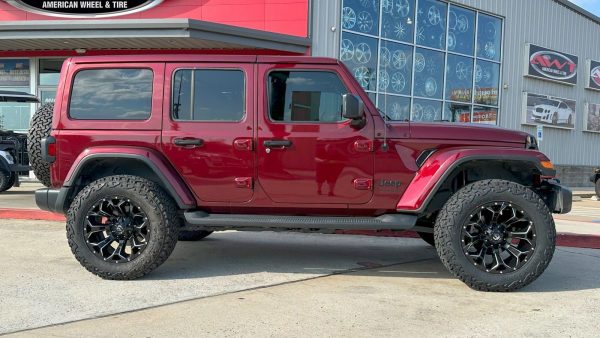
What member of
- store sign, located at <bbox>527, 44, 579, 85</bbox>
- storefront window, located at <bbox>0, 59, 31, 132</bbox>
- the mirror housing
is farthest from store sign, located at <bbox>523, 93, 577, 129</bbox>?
storefront window, located at <bbox>0, 59, 31, 132</bbox>

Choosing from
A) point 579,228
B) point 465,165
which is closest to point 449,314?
point 465,165

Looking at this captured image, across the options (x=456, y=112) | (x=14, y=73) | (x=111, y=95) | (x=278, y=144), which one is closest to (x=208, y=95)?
(x=278, y=144)

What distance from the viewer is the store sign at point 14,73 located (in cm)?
1725

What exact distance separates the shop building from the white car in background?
5 centimetres

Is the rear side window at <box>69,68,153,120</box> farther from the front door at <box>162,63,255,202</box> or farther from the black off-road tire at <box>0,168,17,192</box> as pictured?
the black off-road tire at <box>0,168,17,192</box>

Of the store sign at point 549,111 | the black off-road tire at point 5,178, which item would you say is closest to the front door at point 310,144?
the black off-road tire at point 5,178

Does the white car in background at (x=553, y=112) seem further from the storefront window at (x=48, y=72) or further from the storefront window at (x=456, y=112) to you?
the storefront window at (x=48, y=72)

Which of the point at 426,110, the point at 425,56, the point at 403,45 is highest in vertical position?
the point at 403,45

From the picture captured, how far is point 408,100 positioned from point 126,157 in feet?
45.7

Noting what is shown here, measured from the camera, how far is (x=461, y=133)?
4457 millimetres

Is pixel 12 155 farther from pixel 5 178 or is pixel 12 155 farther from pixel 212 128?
pixel 212 128

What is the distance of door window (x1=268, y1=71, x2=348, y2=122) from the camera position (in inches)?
179

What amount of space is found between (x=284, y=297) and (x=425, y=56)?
591 inches

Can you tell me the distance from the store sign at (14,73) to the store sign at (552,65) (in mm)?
19458
